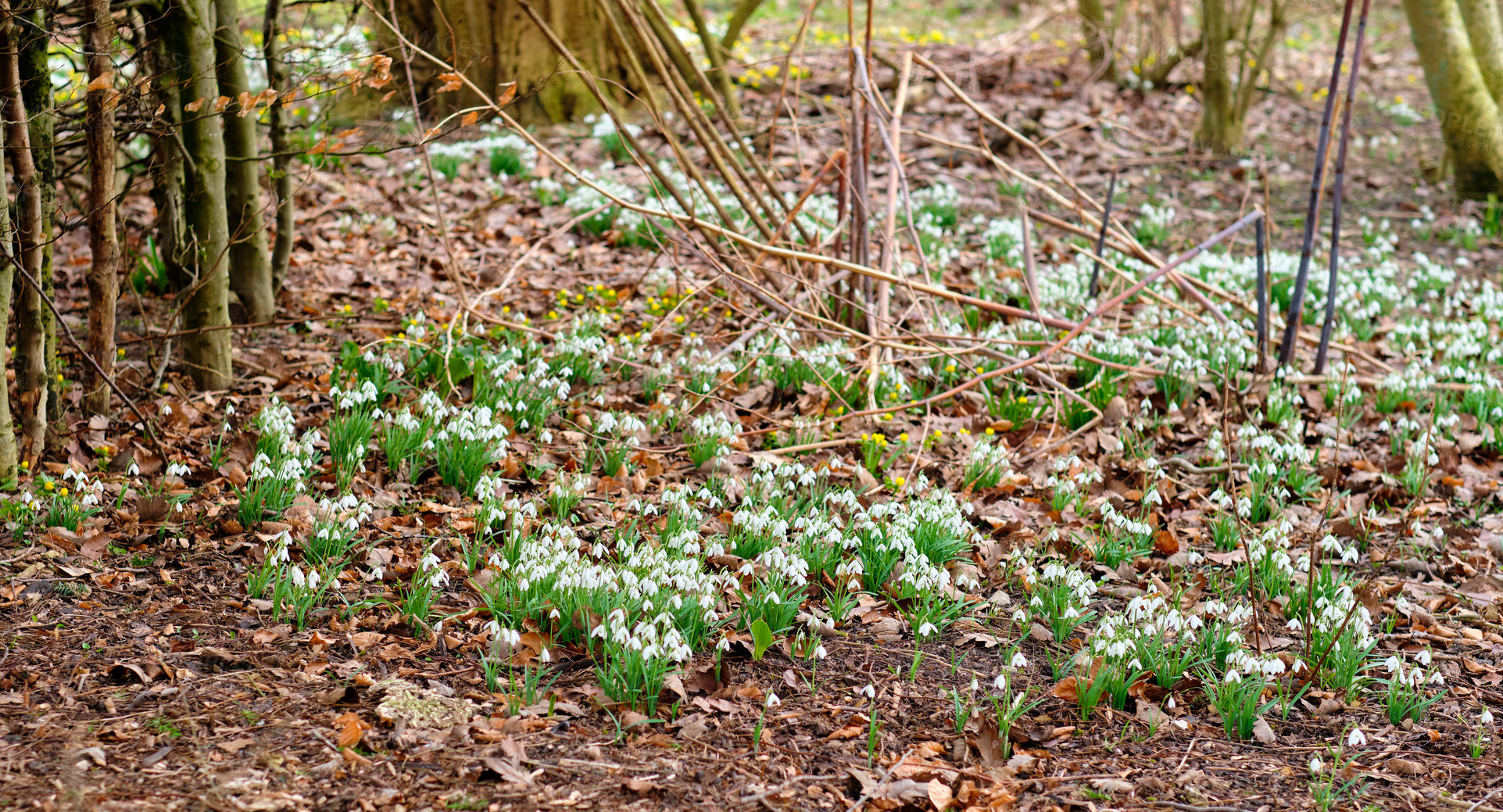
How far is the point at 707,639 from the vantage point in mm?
2951

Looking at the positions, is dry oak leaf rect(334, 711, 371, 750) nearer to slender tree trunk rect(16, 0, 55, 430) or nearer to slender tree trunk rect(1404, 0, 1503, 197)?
slender tree trunk rect(16, 0, 55, 430)

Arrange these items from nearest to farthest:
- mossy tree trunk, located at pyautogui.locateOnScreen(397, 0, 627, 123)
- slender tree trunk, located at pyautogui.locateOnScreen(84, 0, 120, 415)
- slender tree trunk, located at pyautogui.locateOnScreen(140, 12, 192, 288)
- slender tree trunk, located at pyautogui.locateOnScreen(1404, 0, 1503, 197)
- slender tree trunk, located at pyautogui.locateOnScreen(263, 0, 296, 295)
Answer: slender tree trunk, located at pyautogui.locateOnScreen(84, 0, 120, 415)
slender tree trunk, located at pyautogui.locateOnScreen(140, 12, 192, 288)
slender tree trunk, located at pyautogui.locateOnScreen(263, 0, 296, 295)
slender tree trunk, located at pyautogui.locateOnScreen(1404, 0, 1503, 197)
mossy tree trunk, located at pyautogui.locateOnScreen(397, 0, 627, 123)

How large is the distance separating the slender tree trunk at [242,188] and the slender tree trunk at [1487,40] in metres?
8.24

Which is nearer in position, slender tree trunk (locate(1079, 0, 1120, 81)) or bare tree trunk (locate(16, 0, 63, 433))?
bare tree trunk (locate(16, 0, 63, 433))

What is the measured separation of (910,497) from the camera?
12.3 ft

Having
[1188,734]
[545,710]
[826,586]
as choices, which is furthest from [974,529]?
[545,710]

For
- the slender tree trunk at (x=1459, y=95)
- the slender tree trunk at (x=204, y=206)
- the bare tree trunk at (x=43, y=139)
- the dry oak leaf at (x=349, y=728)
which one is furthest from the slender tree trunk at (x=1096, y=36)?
the dry oak leaf at (x=349, y=728)

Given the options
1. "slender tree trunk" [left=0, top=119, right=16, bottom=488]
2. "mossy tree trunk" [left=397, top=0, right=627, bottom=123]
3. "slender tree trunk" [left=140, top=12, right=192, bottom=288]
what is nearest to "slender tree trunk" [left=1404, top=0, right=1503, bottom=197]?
"mossy tree trunk" [left=397, top=0, right=627, bottom=123]

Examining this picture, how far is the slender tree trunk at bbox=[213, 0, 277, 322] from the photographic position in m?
4.30

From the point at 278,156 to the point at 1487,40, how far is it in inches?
325

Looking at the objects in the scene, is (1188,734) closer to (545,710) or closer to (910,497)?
(910,497)

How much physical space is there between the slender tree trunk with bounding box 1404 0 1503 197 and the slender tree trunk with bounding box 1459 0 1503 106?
2.5 inches

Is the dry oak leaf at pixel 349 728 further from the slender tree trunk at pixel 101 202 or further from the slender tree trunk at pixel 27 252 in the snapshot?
the slender tree trunk at pixel 27 252

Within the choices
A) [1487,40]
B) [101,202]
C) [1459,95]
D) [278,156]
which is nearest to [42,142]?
[101,202]
